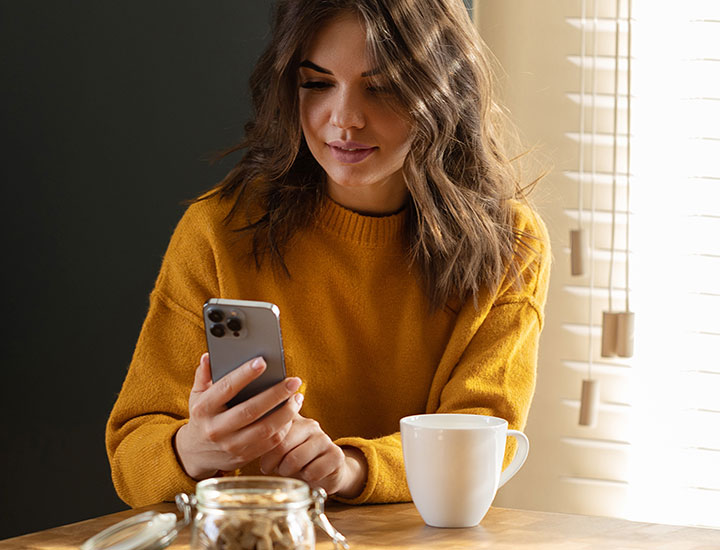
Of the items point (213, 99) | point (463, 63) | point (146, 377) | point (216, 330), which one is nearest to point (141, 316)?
point (213, 99)

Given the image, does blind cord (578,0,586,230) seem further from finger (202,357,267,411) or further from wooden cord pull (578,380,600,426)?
finger (202,357,267,411)

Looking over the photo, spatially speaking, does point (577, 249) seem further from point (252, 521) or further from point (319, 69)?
point (252, 521)

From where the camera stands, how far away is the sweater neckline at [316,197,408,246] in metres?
1.38

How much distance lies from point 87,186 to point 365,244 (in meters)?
0.67

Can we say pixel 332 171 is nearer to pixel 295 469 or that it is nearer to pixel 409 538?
pixel 295 469

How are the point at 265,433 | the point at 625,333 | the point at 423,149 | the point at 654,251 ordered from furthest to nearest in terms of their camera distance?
the point at 654,251
the point at 625,333
the point at 423,149
the point at 265,433

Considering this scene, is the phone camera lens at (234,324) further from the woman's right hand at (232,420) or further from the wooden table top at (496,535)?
the wooden table top at (496,535)

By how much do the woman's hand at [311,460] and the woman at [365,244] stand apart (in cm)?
9

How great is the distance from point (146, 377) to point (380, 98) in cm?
47

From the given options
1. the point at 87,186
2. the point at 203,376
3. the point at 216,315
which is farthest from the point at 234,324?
the point at 87,186

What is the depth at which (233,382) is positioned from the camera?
37.1 inches

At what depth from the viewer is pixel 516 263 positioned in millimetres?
1376

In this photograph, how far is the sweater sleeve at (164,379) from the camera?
113cm

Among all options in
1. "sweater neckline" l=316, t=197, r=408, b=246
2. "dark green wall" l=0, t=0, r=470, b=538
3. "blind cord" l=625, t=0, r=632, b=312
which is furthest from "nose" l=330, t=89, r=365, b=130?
"blind cord" l=625, t=0, r=632, b=312
